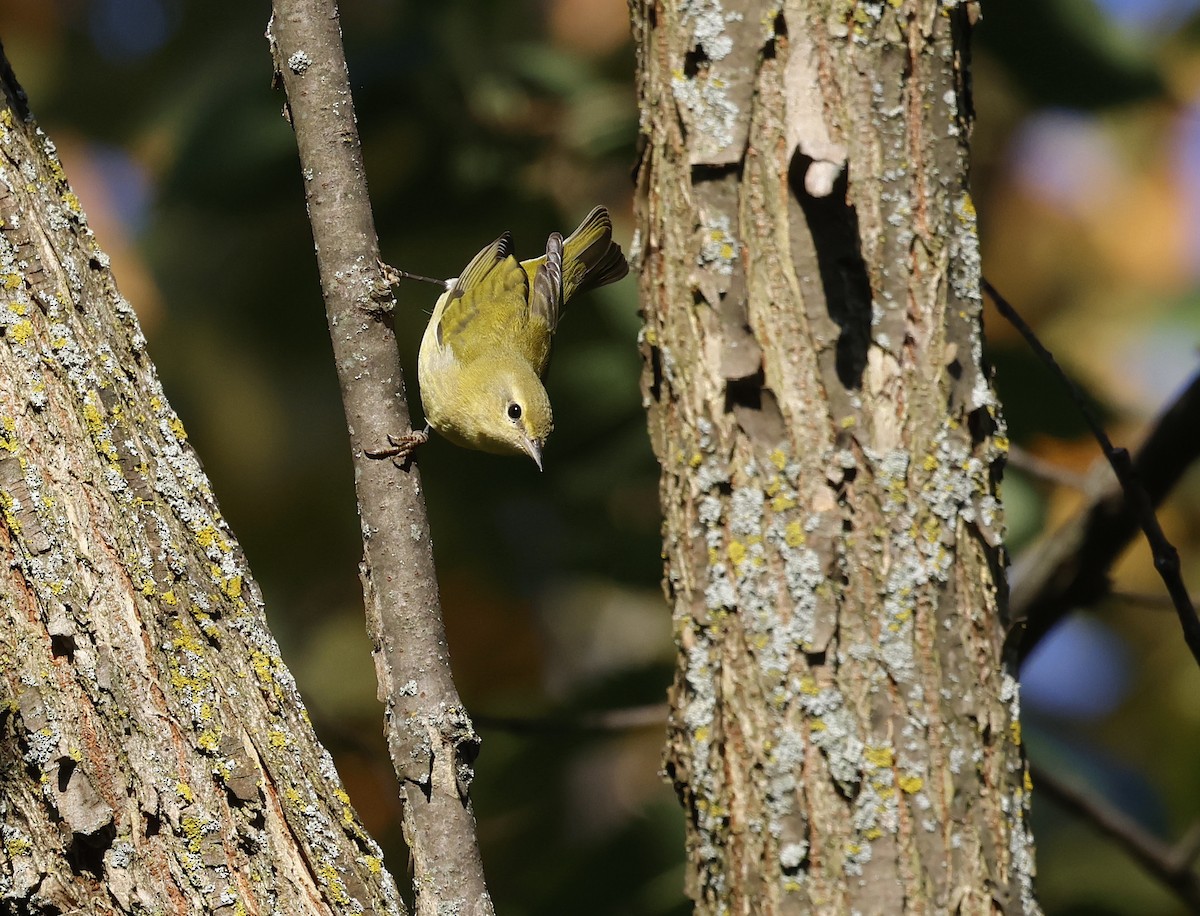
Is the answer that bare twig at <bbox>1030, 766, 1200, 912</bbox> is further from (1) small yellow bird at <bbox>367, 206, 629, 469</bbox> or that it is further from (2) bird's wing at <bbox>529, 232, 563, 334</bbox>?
(2) bird's wing at <bbox>529, 232, 563, 334</bbox>

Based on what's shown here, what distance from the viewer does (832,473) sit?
7.40 feet

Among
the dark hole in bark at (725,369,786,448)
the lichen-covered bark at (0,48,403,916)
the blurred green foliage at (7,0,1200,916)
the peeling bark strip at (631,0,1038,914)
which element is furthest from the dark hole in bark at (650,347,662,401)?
the blurred green foliage at (7,0,1200,916)

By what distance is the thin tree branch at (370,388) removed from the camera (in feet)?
7.69

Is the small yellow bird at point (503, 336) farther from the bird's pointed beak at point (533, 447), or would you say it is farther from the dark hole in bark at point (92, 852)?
the dark hole in bark at point (92, 852)

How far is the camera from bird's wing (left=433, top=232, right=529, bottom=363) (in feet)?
15.8

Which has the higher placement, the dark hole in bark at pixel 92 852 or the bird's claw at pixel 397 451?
the bird's claw at pixel 397 451

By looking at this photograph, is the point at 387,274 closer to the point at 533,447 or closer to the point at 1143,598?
the point at 533,447

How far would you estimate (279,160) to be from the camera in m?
4.23

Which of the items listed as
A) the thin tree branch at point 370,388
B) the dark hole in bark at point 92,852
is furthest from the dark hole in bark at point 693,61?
the dark hole in bark at point 92,852

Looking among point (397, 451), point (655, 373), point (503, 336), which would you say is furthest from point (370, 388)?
point (503, 336)

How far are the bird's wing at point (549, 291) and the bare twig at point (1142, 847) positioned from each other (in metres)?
2.55

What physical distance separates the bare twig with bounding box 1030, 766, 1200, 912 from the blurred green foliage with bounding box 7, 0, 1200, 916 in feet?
1.02

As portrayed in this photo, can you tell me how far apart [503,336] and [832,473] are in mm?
2849

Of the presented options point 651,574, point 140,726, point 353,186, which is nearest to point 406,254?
point 651,574
